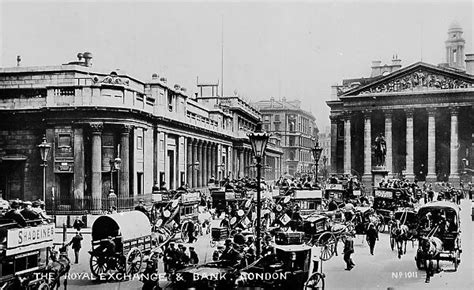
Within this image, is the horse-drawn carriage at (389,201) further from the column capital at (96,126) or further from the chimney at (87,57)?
the chimney at (87,57)

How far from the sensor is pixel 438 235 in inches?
725

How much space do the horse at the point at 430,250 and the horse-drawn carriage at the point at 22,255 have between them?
11.3 m

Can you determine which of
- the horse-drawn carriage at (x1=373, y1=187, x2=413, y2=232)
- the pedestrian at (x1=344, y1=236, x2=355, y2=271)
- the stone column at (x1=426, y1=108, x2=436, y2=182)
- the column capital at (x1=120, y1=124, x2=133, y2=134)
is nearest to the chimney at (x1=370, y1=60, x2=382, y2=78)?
the stone column at (x1=426, y1=108, x2=436, y2=182)

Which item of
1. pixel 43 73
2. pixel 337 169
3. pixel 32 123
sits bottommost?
pixel 337 169

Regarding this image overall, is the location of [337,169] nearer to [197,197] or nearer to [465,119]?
[465,119]

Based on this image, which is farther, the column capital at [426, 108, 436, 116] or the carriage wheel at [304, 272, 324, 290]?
the column capital at [426, 108, 436, 116]

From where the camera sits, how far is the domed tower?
8462 centimetres

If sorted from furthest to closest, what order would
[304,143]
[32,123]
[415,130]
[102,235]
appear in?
[304,143] < [415,130] < [32,123] < [102,235]

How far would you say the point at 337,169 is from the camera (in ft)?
269

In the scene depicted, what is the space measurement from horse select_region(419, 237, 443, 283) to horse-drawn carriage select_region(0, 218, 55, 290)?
37.1 ft

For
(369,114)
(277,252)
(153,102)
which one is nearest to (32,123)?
(153,102)

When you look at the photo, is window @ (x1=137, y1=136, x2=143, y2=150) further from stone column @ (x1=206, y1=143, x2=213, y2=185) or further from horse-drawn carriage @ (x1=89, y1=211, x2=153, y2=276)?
stone column @ (x1=206, y1=143, x2=213, y2=185)

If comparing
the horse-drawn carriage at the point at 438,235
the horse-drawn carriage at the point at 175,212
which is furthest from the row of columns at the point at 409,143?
the horse-drawn carriage at the point at 438,235

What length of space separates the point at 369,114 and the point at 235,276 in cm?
6296
